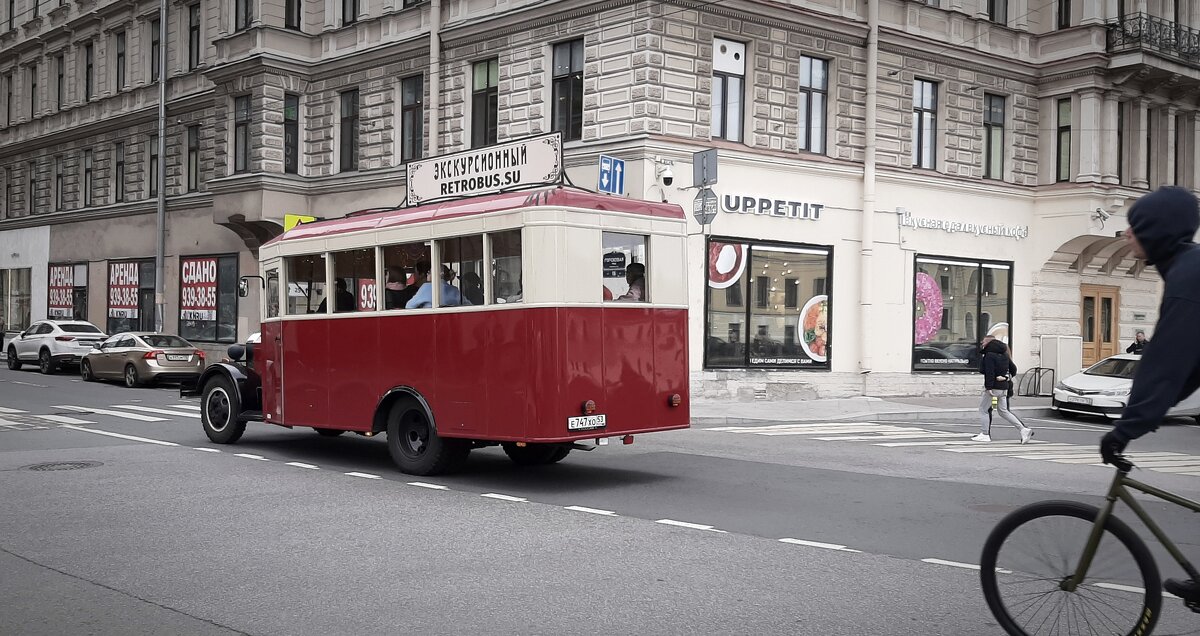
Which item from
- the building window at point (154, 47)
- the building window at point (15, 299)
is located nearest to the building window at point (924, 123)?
the building window at point (154, 47)

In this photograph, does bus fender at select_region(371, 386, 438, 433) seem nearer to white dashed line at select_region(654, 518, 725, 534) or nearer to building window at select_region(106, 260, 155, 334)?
white dashed line at select_region(654, 518, 725, 534)

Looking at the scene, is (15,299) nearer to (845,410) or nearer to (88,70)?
(88,70)

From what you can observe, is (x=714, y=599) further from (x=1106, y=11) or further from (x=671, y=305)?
(x=1106, y=11)

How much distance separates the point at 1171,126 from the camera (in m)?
28.5

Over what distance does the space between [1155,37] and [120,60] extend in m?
32.7

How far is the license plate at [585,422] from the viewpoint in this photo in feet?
32.7

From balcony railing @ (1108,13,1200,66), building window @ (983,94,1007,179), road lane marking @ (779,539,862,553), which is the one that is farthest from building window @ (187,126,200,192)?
road lane marking @ (779,539,862,553)

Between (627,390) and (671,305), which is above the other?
(671,305)

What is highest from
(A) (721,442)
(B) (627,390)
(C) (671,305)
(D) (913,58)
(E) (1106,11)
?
(E) (1106,11)

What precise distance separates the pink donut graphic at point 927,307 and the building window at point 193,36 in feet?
75.9

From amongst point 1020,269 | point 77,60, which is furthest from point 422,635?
point 77,60

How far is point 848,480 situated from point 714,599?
553 cm

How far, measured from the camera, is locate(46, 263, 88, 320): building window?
130ft

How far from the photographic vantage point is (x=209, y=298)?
33.1m
